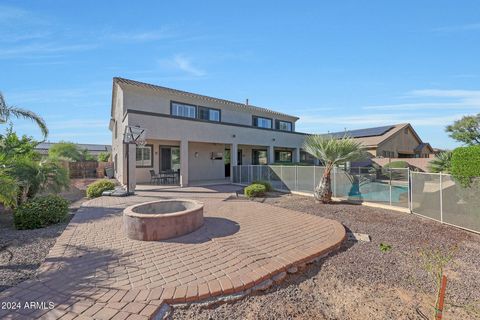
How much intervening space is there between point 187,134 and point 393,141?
25736 millimetres

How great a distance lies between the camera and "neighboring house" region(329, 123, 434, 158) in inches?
1025

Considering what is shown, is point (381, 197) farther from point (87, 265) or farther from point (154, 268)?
point (87, 265)

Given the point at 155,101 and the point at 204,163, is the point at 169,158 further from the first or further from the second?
the point at 155,101

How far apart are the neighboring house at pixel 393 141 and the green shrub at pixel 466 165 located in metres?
18.7

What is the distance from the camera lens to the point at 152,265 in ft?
13.0

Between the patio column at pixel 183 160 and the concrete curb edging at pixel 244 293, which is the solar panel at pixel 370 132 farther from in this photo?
the concrete curb edging at pixel 244 293

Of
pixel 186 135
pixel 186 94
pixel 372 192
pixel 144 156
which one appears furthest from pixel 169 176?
pixel 372 192

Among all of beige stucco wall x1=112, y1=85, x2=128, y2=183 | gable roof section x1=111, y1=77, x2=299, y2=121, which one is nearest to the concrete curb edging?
beige stucco wall x1=112, y1=85, x2=128, y2=183

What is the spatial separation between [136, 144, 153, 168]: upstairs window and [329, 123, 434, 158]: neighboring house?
19.3 meters

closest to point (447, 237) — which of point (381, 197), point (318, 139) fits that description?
point (381, 197)

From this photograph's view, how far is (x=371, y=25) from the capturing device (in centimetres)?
880

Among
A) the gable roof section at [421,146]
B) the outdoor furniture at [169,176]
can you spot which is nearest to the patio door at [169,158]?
the outdoor furniture at [169,176]

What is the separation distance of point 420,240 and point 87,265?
746 centimetres

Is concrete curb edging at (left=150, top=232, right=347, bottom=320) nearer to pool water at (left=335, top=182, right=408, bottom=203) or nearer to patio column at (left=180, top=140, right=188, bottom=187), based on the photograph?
pool water at (left=335, top=182, right=408, bottom=203)
